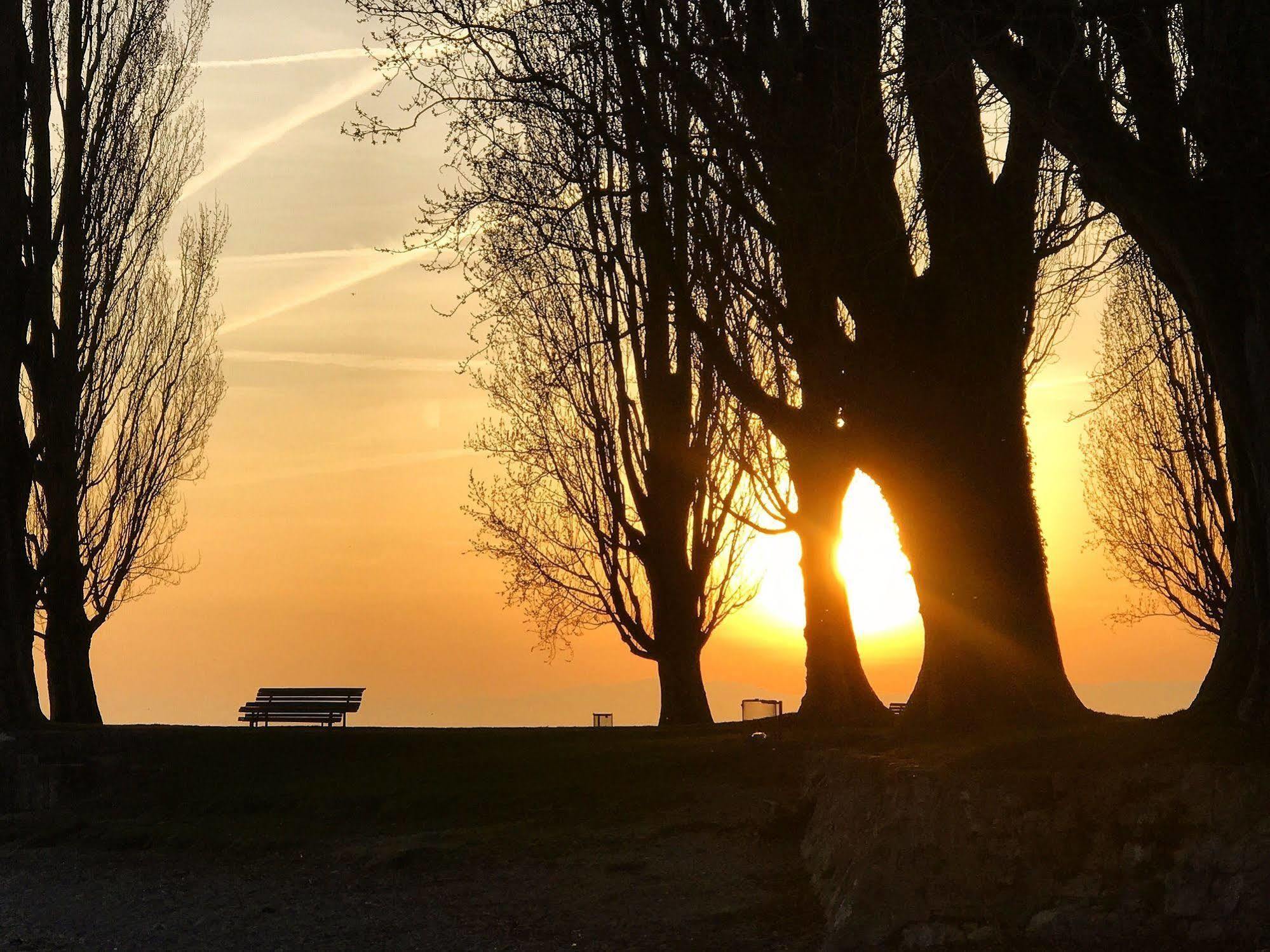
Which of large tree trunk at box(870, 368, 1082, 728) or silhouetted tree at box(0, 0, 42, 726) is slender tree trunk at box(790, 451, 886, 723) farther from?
silhouetted tree at box(0, 0, 42, 726)

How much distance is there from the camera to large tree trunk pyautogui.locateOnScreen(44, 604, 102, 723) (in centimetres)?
2094

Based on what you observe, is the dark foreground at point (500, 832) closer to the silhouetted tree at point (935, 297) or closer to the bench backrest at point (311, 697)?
the silhouetted tree at point (935, 297)

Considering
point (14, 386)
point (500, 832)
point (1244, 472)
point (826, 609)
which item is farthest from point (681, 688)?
point (1244, 472)

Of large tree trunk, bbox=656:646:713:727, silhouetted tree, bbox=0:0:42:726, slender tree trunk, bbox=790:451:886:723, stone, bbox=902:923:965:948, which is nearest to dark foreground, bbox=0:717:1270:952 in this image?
stone, bbox=902:923:965:948

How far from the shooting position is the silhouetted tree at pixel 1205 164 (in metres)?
7.27

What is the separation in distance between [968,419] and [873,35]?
10.1ft

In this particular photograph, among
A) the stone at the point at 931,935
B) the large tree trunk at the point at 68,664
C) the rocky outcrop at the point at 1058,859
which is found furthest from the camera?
the large tree trunk at the point at 68,664

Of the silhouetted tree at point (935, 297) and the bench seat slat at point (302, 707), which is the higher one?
the silhouetted tree at point (935, 297)

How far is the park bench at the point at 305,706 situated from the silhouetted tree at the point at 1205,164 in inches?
614

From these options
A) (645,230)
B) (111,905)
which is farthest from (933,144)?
(111,905)

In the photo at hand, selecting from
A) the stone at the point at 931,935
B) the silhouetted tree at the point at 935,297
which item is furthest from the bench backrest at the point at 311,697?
the stone at the point at 931,935

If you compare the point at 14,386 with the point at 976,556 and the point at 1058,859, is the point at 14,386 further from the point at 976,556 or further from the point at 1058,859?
the point at 1058,859

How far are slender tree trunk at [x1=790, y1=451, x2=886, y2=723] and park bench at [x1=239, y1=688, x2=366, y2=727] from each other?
30.9ft

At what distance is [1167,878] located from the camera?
6.56m
